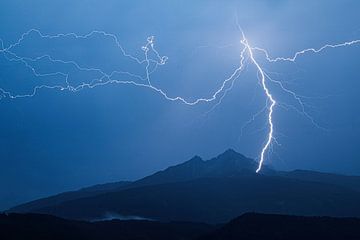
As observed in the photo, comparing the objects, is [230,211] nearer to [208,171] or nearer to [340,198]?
[340,198]

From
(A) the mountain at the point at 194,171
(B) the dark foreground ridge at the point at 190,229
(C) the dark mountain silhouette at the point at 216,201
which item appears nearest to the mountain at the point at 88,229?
(B) the dark foreground ridge at the point at 190,229

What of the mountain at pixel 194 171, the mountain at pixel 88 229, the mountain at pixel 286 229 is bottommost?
the mountain at pixel 286 229

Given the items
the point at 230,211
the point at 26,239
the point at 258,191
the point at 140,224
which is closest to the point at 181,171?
the point at 258,191

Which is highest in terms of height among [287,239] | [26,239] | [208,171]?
[208,171]

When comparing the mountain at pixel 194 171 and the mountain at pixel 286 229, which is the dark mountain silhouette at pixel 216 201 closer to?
the mountain at pixel 194 171

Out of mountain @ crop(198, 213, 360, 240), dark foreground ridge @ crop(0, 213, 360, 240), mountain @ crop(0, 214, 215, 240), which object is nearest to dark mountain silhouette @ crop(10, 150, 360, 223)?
mountain @ crop(0, 214, 215, 240)

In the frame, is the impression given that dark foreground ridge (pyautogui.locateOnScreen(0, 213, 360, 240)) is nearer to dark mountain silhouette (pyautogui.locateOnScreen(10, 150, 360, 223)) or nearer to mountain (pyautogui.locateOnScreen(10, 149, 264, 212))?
dark mountain silhouette (pyautogui.locateOnScreen(10, 150, 360, 223))

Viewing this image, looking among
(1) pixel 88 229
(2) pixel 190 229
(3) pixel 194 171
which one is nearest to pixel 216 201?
(2) pixel 190 229
